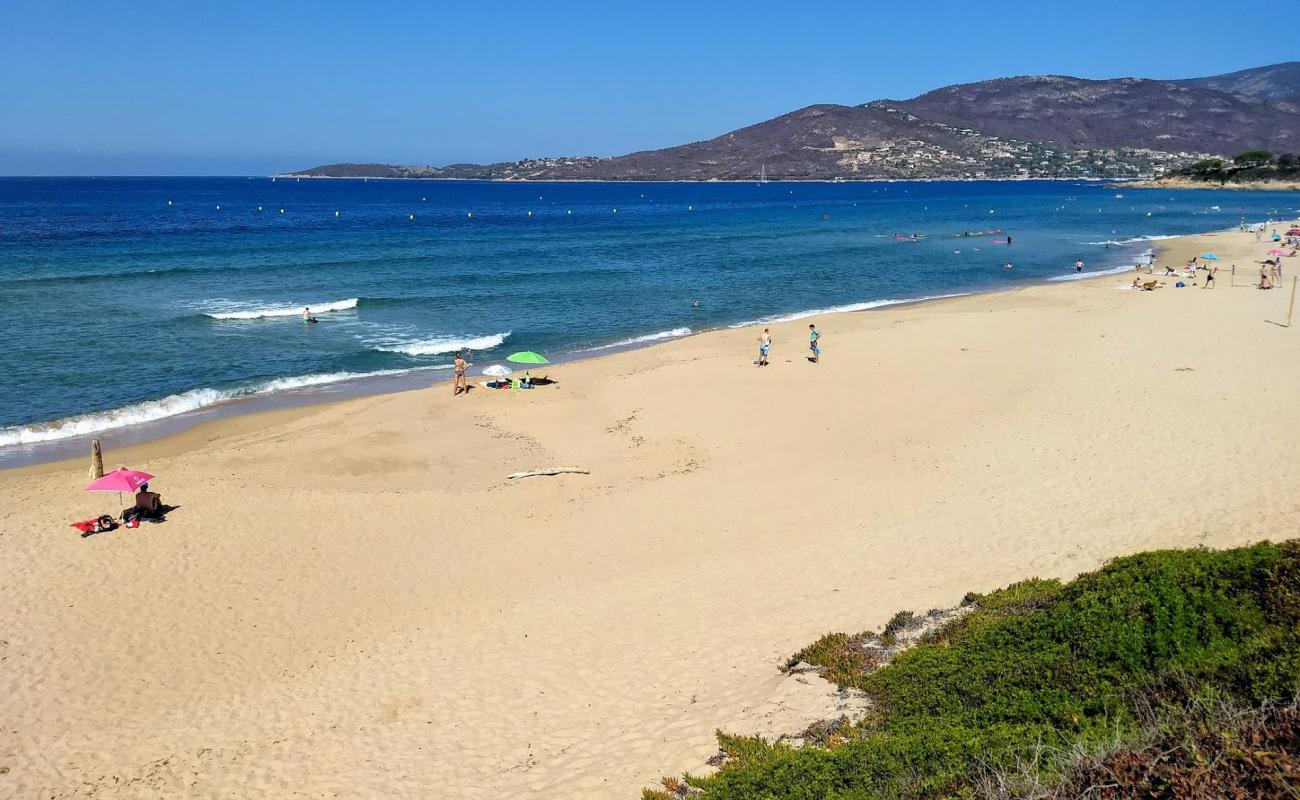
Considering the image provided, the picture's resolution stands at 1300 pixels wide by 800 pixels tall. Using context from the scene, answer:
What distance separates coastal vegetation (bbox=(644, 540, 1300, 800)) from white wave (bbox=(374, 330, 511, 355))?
2274 cm

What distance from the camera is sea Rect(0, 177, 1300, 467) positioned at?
24594 mm

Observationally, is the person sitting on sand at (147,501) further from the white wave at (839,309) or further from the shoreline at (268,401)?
the white wave at (839,309)

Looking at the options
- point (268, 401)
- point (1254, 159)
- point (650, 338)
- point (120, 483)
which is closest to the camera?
point (120, 483)

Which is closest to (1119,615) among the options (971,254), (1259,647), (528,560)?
(1259,647)

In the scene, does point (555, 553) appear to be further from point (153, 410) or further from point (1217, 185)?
point (1217, 185)

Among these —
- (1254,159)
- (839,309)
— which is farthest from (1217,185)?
(839,309)

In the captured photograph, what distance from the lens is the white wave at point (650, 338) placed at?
30312mm

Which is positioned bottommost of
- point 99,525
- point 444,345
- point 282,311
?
point 99,525

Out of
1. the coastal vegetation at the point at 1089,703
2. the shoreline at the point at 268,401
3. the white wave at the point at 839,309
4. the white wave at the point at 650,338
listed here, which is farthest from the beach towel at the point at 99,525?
the white wave at the point at 839,309

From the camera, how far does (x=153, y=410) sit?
22016mm

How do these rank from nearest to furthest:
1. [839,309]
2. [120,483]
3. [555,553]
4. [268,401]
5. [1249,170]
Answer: [555,553]
[120,483]
[268,401]
[839,309]
[1249,170]

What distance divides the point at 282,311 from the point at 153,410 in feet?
45.7

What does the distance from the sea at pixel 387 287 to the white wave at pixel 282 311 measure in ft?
0.50

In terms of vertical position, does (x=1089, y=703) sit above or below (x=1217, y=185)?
below
